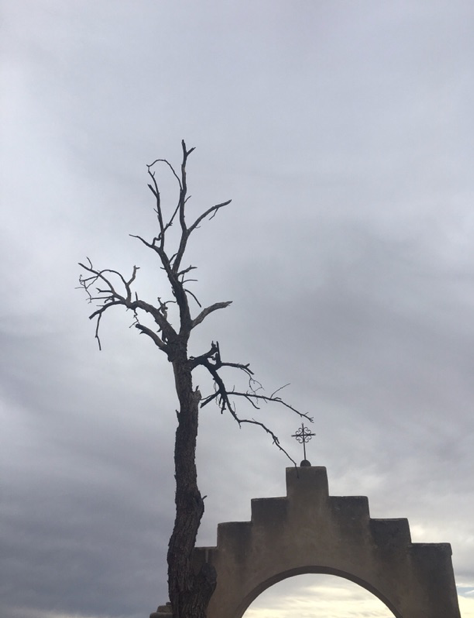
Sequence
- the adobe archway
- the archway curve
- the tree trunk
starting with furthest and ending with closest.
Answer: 1. the archway curve
2. the adobe archway
3. the tree trunk

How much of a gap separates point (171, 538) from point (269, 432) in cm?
243

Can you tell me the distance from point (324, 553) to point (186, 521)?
4.60m

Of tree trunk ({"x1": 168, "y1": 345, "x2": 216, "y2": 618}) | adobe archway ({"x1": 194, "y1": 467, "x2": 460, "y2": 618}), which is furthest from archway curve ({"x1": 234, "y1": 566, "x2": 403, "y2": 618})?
tree trunk ({"x1": 168, "y1": 345, "x2": 216, "y2": 618})

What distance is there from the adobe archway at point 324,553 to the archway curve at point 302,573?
0.9 inches

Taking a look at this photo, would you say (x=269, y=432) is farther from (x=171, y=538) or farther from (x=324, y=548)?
(x=324, y=548)

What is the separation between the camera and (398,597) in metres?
10.5

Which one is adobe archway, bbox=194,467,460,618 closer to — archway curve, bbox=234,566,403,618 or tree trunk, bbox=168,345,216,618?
archway curve, bbox=234,566,403,618

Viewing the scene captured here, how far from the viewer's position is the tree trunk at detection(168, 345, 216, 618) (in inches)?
277

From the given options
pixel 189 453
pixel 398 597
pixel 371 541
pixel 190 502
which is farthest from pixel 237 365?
pixel 398 597

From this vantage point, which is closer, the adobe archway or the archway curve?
the adobe archway

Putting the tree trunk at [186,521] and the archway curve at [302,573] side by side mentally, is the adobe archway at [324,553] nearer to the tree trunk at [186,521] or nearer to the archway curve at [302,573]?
the archway curve at [302,573]

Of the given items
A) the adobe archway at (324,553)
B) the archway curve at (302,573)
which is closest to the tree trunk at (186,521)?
the adobe archway at (324,553)

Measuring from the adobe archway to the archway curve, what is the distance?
0.02m

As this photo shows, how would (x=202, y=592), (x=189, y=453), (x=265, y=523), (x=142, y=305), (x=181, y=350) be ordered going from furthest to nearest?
(x=265, y=523), (x=142, y=305), (x=181, y=350), (x=189, y=453), (x=202, y=592)
